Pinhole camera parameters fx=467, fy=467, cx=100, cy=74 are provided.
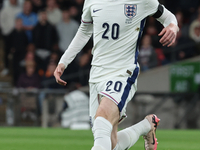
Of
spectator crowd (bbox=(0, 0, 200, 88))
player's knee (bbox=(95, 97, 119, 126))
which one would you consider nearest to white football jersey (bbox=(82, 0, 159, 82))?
player's knee (bbox=(95, 97, 119, 126))

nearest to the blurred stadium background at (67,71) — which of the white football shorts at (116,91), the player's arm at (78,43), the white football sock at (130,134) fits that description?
the white football sock at (130,134)

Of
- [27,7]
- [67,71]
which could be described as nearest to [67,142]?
[67,71]

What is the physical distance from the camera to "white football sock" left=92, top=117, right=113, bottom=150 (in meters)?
4.29

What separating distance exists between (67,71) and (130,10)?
378 inches

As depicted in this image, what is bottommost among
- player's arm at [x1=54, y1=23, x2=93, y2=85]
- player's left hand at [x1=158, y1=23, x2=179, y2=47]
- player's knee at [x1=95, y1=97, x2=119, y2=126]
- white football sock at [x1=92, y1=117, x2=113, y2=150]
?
white football sock at [x1=92, y1=117, x2=113, y2=150]

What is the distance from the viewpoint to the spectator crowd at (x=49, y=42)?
45.6 feet

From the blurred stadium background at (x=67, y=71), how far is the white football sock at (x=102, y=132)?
26.3 feet

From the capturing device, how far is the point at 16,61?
47.2 feet

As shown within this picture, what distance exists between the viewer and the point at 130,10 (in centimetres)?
483

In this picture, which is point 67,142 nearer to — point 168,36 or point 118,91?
point 118,91

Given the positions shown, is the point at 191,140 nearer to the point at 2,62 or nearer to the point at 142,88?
the point at 142,88

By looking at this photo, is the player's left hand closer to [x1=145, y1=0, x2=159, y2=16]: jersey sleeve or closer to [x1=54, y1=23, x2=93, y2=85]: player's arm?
[x1=145, y1=0, x2=159, y2=16]: jersey sleeve

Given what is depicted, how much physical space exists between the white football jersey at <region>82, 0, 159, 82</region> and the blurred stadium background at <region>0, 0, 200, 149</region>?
762 cm

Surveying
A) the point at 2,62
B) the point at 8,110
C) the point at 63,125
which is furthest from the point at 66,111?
the point at 2,62
